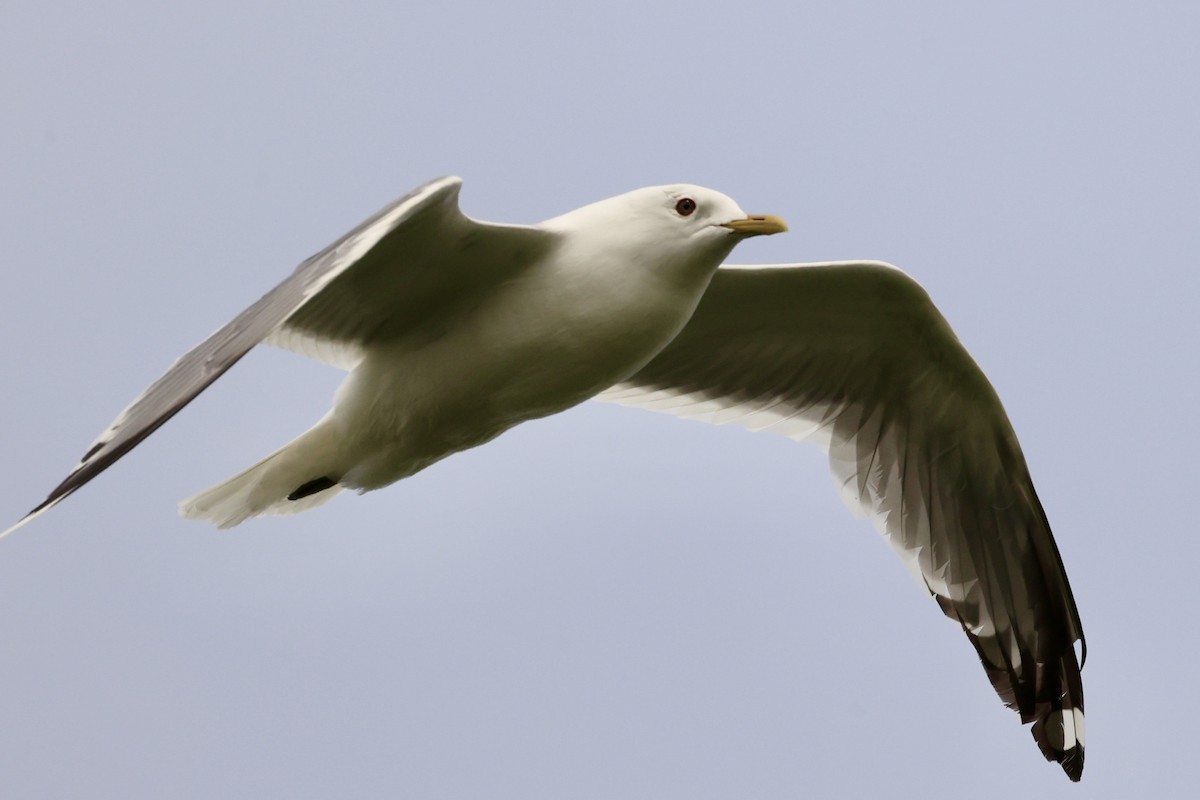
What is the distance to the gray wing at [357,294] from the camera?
21.6 ft

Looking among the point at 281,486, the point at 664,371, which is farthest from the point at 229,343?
the point at 664,371

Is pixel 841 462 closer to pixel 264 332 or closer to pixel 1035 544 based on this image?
pixel 1035 544

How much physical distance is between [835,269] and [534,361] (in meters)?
1.58

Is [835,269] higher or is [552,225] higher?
[552,225]

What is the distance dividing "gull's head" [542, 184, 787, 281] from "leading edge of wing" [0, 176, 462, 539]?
2.28ft

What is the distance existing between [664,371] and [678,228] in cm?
178

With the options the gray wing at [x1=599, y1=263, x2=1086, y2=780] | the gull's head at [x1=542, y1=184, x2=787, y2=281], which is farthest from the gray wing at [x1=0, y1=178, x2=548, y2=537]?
the gray wing at [x1=599, y1=263, x2=1086, y2=780]

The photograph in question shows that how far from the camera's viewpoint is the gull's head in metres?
7.45

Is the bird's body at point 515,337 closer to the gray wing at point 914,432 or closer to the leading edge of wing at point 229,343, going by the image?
the leading edge of wing at point 229,343

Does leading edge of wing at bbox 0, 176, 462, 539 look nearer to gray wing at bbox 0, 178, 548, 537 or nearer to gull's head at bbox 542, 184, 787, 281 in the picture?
gray wing at bbox 0, 178, 548, 537

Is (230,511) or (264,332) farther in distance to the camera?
(230,511)

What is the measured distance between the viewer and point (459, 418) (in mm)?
7758

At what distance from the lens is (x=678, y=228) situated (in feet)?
24.5

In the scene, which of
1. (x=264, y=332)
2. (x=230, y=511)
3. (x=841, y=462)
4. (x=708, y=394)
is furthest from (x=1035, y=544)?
(x=264, y=332)
